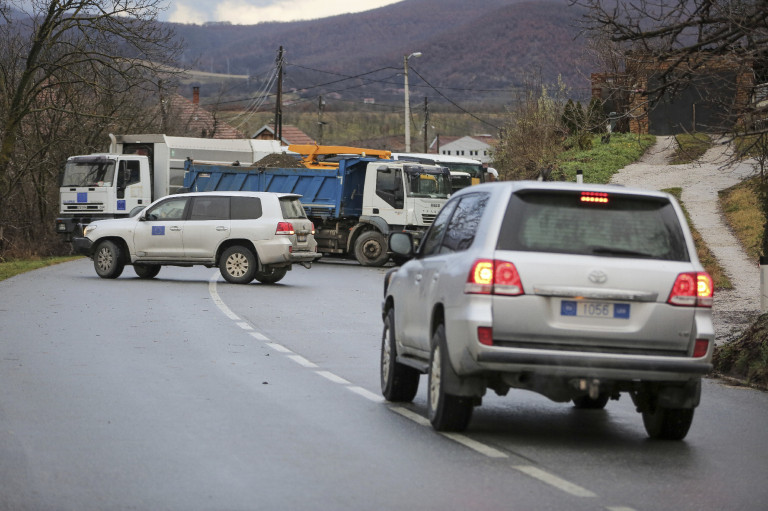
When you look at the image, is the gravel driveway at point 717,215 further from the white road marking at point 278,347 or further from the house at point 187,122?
the house at point 187,122

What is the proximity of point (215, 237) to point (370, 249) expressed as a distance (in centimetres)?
937

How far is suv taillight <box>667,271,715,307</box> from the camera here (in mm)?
8938

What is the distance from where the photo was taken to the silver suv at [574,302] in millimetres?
8797

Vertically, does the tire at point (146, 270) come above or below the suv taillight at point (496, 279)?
below

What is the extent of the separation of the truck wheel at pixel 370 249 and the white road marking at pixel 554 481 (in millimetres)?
28325

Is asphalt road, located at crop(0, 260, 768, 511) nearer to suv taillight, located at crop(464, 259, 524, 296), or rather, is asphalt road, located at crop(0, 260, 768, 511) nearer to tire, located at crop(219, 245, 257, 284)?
suv taillight, located at crop(464, 259, 524, 296)

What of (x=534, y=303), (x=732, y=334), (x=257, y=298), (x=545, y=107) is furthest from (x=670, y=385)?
(x=545, y=107)

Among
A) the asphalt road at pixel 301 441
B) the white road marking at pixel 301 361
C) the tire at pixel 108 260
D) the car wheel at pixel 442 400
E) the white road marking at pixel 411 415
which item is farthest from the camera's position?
the tire at pixel 108 260

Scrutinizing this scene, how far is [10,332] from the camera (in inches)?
670

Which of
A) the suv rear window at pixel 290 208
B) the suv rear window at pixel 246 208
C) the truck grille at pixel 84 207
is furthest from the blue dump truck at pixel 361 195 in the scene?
the suv rear window at pixel 246 208

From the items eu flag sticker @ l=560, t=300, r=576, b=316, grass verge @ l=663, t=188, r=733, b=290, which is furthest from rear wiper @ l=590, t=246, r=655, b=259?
grass verge @ l=663, t=188, r=733, b=290

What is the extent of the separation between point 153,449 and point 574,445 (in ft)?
9.02

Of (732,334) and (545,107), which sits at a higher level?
(545,107)

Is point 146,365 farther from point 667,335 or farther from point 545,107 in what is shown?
point 545,107
